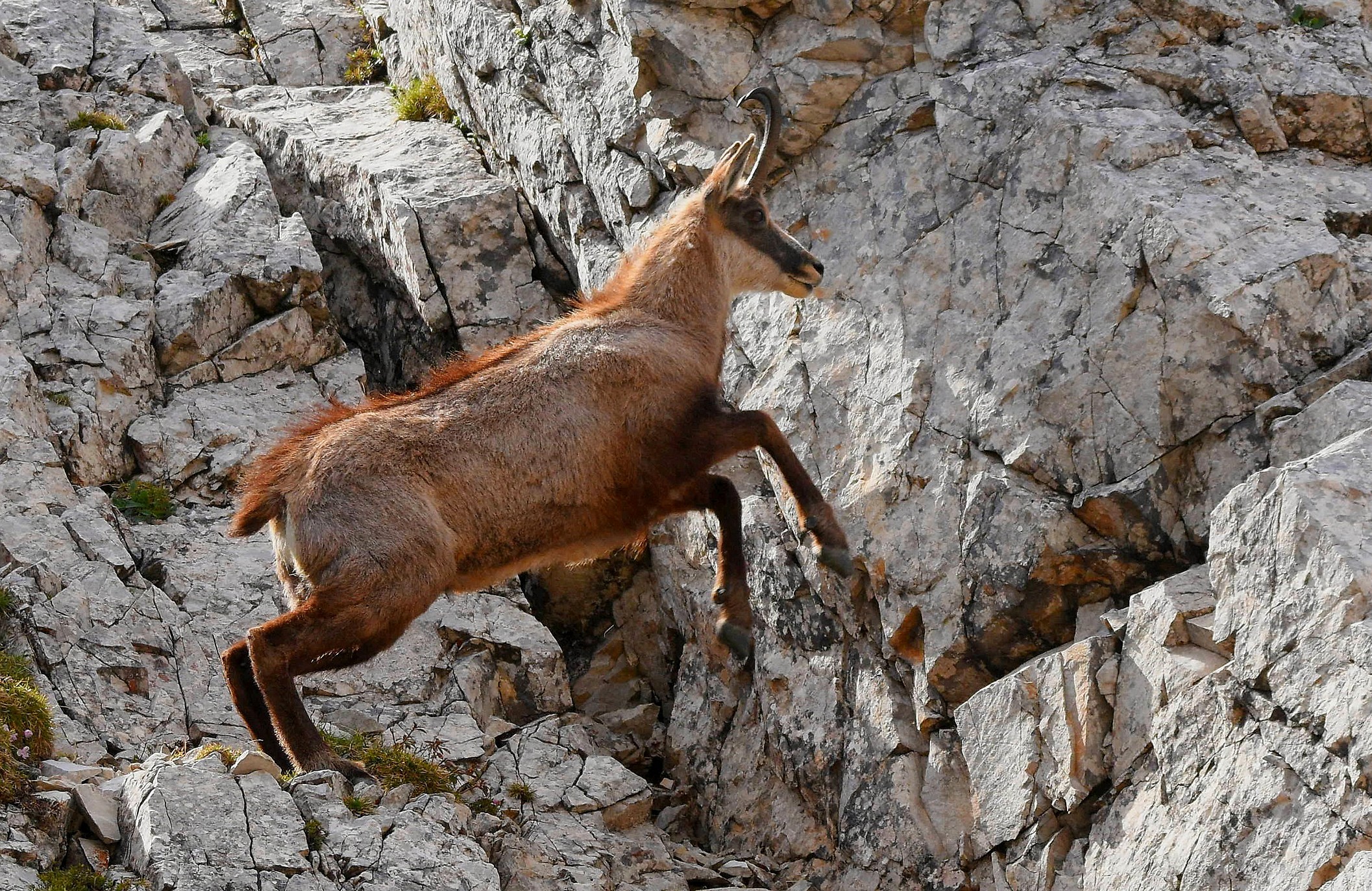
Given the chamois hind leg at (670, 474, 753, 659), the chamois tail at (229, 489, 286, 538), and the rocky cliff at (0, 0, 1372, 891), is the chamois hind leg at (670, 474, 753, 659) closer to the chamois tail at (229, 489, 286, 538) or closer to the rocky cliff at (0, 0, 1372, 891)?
the rocky cliff at (0, 0, 1372, 891)

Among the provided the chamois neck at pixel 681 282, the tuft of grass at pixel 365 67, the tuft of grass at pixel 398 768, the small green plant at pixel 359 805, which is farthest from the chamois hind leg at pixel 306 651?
the tuft of grass at pixel 365 67

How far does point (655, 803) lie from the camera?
→ 9.77 metres

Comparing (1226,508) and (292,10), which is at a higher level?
(292,10)

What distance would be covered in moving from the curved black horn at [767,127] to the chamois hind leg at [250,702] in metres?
4.66

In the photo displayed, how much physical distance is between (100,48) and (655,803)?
9.26m

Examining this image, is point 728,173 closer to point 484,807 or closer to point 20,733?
point 484,807

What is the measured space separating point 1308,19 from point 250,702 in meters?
8.09

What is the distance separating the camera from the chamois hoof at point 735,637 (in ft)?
27.8

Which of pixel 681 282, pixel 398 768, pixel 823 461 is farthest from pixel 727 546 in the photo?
pixel 398 768

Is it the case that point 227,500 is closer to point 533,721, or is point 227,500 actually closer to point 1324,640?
point 533,721

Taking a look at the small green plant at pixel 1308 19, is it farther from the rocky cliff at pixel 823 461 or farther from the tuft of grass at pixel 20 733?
the tuft of grass at pixel 20 733

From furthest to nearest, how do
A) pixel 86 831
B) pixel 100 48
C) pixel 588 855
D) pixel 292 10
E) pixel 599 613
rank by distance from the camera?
pixel 292 10 → pixel 100 48 → pixel 599 613 → pixel 588 855 → pixel 86 831

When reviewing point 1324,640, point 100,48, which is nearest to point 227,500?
point 100,48

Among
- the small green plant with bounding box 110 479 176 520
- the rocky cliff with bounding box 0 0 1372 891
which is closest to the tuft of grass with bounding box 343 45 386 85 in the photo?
the rocky cliff with bounding box 0 0 1372 891
